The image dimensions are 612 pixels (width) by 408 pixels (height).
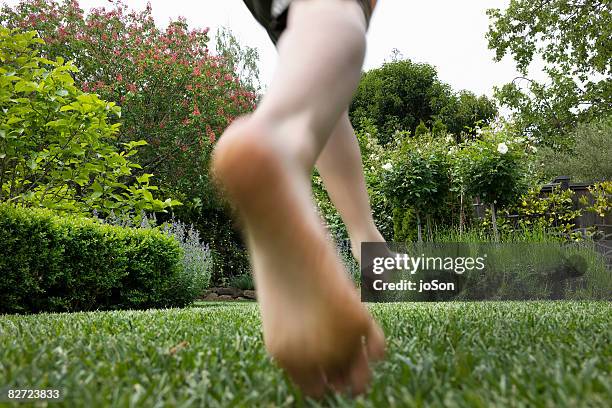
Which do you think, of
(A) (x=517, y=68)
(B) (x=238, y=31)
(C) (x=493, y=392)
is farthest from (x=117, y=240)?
(B) (x=238, y=31)

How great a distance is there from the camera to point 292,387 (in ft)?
2.56

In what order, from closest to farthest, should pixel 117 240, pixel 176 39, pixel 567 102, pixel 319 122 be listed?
1. pixel 319 122
2. pixel 117 240
3. pixel 176 39
4. pixel 567 102

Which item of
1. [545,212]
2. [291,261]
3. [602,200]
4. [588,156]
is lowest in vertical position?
[291,261]

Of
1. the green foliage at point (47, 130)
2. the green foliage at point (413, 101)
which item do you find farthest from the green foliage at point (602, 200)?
the green foliage at point (413, 101)

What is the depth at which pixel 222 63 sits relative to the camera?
10.4m

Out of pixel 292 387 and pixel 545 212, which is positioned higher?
pixel 545 212

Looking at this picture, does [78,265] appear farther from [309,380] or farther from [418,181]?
[418,181]

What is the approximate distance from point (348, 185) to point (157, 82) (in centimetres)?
872

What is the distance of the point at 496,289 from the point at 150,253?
349 cm

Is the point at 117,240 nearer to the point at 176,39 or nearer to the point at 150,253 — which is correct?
the point at 150,253

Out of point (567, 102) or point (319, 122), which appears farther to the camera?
point (567, 102)

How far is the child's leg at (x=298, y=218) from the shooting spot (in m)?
0.68
